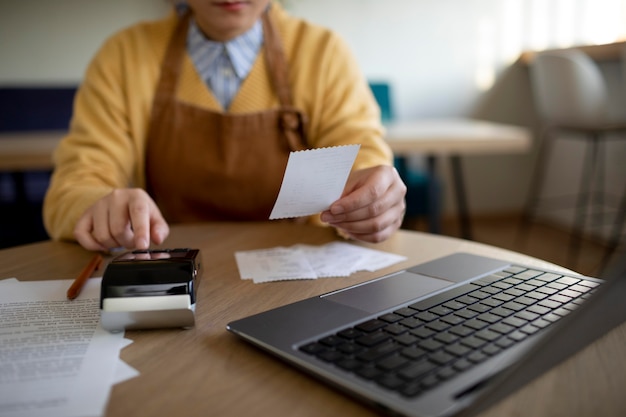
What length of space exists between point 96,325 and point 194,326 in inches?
3.6

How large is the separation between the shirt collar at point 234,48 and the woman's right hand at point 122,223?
0.46 m

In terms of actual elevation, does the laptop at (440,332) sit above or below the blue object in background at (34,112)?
above

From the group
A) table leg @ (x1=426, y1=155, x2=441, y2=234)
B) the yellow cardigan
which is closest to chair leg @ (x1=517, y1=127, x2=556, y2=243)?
table leg @ (x1=426, y1=155, x2=441, y2=234)

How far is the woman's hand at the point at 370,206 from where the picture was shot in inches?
28.9

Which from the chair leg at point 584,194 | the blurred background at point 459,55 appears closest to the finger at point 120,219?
the blurred background at point 459,55

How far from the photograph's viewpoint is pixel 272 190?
3.60 ft

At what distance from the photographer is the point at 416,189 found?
2590mm

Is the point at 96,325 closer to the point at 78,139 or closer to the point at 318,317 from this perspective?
the point at 318,317

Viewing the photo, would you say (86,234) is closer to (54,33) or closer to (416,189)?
(416,189)

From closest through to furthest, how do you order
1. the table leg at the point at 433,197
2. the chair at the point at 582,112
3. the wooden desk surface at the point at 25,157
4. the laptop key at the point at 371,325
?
the laptop key at the point at 371,325 → the wooden desk surface at the point at 25,157 → the table leg at the point at 433,197 → the chair at the point at 582,112

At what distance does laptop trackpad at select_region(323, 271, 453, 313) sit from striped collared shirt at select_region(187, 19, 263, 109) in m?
0.63

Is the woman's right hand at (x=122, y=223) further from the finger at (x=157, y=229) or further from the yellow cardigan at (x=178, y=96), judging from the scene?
the yellow cardigan at (x=178, y=96)

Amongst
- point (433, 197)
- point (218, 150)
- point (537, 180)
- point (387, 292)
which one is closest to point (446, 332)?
point (387, 292)

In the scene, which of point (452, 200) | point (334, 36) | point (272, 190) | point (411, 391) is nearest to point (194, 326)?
point (411, 391)
